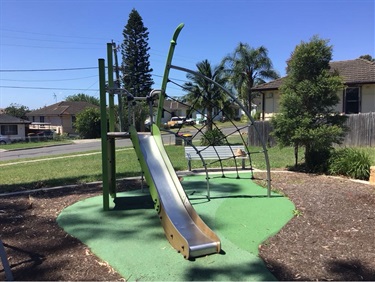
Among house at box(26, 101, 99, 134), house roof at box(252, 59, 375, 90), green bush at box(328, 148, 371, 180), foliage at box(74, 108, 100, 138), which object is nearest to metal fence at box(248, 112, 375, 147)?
house roof at box(252, 59, 375, 90)

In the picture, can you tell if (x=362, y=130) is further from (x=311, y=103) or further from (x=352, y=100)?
(x=311, y=103)

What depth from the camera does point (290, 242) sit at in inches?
165

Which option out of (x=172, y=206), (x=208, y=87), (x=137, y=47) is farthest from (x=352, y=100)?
(x=137, y=47)

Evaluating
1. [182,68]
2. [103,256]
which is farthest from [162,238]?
[182,68]

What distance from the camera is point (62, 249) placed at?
4.08m

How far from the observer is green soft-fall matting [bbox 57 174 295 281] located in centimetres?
347

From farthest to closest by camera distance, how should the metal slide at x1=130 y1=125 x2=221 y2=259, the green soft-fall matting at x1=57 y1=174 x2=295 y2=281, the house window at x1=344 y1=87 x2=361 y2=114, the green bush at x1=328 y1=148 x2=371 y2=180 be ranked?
the house window at x1=344 y1=87 x2=361 y2=114
the green bush at x1=328 y1=148 x2=371 y2=180
the metal slide at x1=130 y1=125 x2=221 y2=259
the green soft-fall matting at x1=57 y1=174 x2=295 y2=281

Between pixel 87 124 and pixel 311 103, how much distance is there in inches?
1500

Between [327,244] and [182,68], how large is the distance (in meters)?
3.66

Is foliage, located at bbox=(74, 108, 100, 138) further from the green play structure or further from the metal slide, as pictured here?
the metal slide

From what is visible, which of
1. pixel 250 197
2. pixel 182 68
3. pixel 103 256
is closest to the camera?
pixel 103 256

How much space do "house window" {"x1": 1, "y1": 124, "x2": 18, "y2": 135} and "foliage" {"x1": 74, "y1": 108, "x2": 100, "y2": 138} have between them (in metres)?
9.97

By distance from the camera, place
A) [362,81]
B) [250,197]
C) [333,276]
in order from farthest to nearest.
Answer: [362,81], [250,197], [333,276]

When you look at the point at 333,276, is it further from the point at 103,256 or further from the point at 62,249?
the point at 62,249
